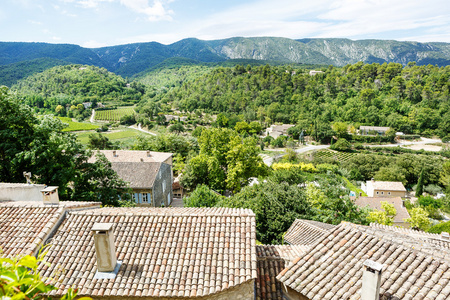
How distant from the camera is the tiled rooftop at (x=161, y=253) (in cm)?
663

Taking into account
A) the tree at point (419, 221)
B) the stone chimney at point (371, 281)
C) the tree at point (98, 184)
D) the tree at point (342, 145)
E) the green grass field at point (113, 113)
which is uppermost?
the stone chimney at point (371, 281)

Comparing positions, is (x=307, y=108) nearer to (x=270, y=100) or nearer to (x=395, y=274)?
(x=270, y=100)

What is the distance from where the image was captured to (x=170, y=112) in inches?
4577

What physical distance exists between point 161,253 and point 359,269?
5.15 m

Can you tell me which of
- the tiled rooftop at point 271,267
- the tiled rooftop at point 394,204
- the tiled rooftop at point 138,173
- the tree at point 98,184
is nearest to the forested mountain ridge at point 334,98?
the tiled rooftop at point 394,204

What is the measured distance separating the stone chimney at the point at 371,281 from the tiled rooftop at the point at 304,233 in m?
8.10

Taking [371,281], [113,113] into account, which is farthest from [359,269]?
[113,113]

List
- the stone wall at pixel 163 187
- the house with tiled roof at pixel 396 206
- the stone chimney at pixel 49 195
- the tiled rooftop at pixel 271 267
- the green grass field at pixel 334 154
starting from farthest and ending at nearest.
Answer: the green grass field at pixel 334 154 < the house with tiled roof at pixel 396 206 < the stone wall at pixel 163 187 < the stone chimney at pixel 49 195 < the tiled rooftop at pixel 271 267

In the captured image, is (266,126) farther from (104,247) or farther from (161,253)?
(104,247)

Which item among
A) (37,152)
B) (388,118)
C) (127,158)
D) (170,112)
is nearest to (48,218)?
(37,152)

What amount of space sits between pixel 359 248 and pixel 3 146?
710 inches

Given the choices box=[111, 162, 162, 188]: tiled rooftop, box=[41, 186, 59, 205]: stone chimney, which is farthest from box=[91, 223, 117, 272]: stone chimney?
box=[111, 162, 162, 188]: tiled rooftop

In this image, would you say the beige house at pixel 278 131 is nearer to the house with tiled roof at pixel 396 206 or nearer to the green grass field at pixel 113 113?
the green grass field at pixel 113 113

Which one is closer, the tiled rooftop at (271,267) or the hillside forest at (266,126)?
the tiled rooftop at (271,267)
